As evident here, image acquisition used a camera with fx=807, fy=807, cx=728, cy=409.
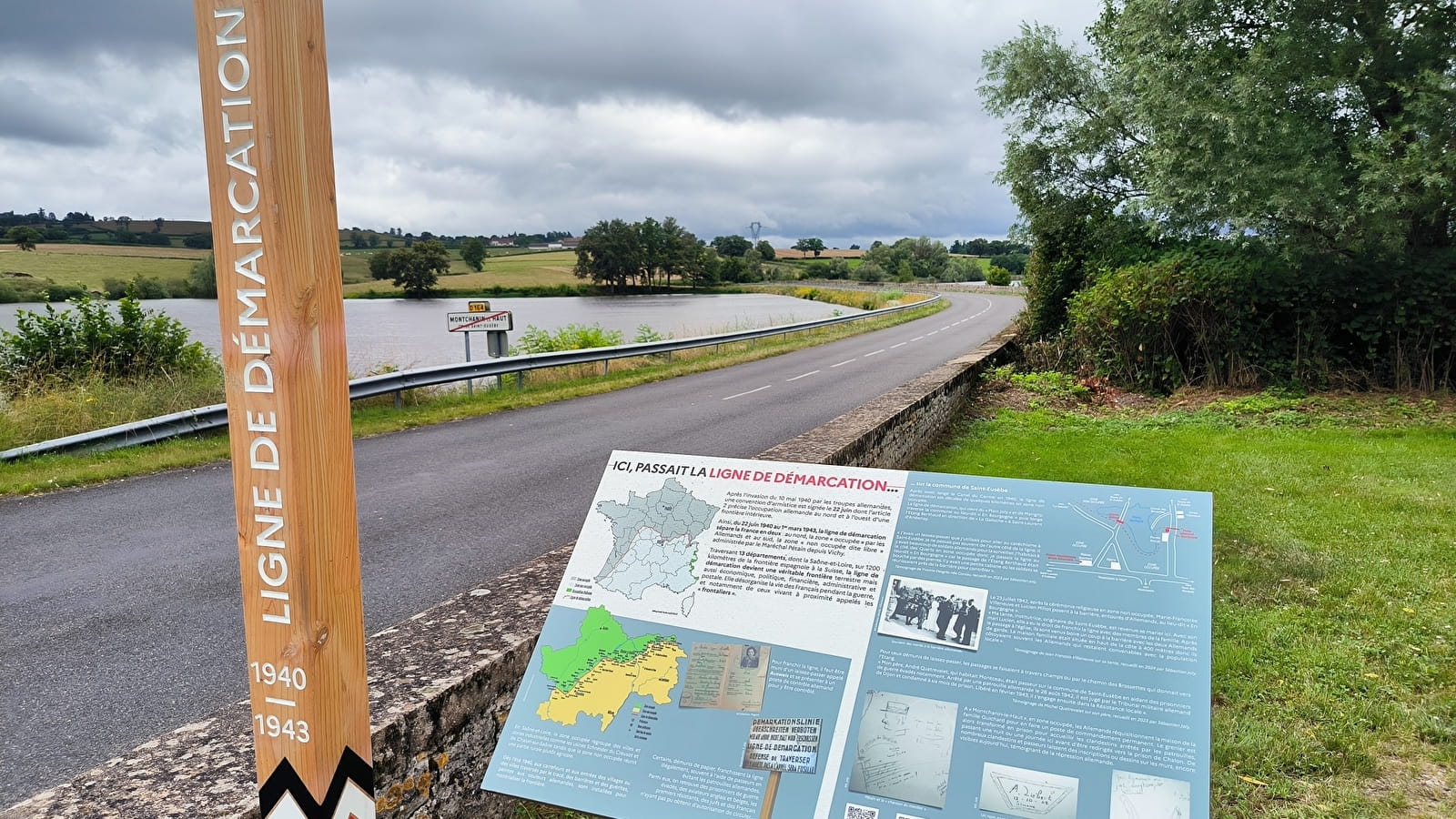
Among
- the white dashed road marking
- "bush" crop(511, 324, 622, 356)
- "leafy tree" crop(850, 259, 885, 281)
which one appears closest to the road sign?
"bush" crop(511, 324, 622, 356)

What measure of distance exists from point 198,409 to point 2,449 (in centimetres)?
177

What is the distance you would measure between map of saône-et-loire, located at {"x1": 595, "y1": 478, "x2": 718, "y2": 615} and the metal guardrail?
18.8 ft

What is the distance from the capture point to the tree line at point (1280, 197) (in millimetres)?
10250

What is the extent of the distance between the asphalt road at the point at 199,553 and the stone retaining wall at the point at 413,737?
4.88 feet

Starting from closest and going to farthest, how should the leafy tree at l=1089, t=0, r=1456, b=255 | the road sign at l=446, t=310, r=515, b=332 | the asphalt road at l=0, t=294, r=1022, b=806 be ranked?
the asphalt road at l=0, t=294, r=1022, b=806
the leafy tree at l=1089, t=0, r=1456, b=255
the road sign at l=446, t=310, r=515, b=332

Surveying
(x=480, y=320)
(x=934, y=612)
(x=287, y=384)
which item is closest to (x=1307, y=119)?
(x=934, y=612)

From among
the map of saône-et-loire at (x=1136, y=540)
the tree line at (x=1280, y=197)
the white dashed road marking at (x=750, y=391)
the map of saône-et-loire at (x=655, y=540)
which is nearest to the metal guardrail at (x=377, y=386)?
the white dashed road marking at (x=750, y=391)

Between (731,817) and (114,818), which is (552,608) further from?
(114,818)

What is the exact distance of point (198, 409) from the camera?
9.53 meters

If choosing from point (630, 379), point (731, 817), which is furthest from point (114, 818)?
point (630, 379)

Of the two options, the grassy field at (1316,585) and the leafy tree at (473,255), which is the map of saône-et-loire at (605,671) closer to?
the grassy field at (1316,585)

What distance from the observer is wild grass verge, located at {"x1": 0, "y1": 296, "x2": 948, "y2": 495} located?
7.72 m

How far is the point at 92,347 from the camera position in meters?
11.2

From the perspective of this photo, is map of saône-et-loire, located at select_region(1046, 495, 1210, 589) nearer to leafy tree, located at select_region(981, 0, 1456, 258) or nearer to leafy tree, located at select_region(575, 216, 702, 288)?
leafy tree, located at select_region(981, 0, 1456, 258)
